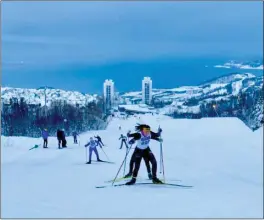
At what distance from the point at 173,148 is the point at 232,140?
6.20 metres

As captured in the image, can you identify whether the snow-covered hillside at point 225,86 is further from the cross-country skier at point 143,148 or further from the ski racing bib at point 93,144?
the cross-country skier at point 143,148

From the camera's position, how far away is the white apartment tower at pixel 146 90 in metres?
32.8

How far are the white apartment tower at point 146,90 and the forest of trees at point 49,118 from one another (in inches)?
770

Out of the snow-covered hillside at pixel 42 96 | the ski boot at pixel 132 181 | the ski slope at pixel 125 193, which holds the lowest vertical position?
the ski slope at pixel 125 193

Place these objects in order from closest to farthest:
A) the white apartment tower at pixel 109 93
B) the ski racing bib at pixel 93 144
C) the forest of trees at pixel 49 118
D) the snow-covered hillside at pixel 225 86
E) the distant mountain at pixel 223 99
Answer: the ski racing bib at pixel 93 144, the white apartment tower at pixel 109 93, the distant mountain at pixel 223 99, the forest of trees at pixel 49 118, the snow-covered hillside at pixel 225 86

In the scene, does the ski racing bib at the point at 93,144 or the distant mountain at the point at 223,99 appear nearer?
the ski racing bib at the point at 93,144

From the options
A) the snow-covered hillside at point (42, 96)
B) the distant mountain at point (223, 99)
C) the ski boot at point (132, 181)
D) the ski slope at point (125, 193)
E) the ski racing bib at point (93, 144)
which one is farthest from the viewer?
the snow-covered hillside at point (42, 96)

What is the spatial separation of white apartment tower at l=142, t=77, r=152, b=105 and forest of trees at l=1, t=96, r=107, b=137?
19.6 metres

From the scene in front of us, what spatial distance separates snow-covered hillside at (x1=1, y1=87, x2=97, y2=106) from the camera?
62312 mm

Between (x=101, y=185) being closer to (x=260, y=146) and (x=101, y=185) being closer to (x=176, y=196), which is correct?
(x=176, y=196)

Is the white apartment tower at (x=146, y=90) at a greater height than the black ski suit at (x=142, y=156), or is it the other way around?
the white apartment tower at (x=146, y=90)

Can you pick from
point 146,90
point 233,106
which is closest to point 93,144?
point 146,90

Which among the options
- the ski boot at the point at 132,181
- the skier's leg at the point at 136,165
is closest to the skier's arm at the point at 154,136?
the skier's leg at the point at 136,165

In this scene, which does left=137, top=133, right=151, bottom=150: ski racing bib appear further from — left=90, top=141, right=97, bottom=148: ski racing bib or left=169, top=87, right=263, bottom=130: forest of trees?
left=169, top=87, right=263, bottom=130: forest of trees
